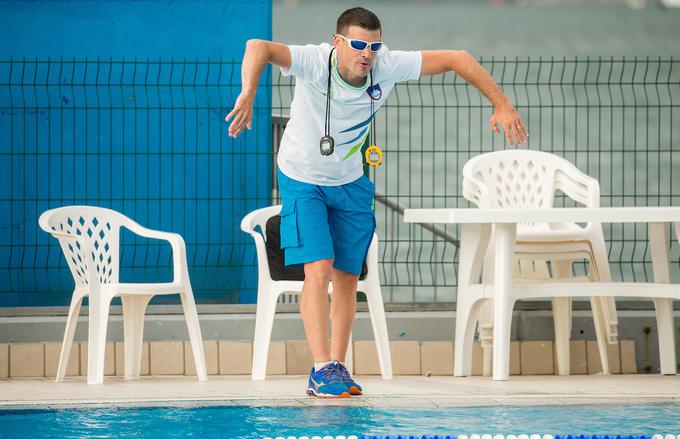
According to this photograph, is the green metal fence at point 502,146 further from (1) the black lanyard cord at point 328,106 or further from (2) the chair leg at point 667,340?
(1) the black lanyard cord at point 328,106

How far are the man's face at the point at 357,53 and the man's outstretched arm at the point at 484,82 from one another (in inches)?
Result: 12.7

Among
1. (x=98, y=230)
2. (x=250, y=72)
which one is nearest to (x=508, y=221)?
(x=250, y=72)

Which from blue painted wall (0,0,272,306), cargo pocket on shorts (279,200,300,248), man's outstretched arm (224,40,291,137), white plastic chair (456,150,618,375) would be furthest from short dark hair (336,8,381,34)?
blue painted wall (0,0,272,306)

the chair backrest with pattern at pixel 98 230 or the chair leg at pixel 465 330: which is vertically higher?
the chair backrest with pattern at pixel 98 230

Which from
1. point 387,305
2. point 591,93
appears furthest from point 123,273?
point 591,93

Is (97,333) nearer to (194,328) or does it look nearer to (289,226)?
(194,328)

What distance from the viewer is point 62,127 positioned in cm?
816

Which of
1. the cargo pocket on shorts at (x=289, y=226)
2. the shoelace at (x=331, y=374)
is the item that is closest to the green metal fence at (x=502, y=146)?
the cargo pocket on shorts at (x=289, y=226)

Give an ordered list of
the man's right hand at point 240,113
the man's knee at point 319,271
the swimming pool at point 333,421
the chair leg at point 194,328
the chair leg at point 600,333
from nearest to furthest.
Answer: the swimming pool at point 333,421, the man's right hand at point 240,113, the man's knee at point 319,271, the chair leg at point 194,328, the chair leg at point 600,333

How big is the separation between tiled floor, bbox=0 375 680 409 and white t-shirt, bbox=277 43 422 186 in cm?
104

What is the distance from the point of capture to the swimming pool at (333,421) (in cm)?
393

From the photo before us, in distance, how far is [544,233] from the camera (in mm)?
6715

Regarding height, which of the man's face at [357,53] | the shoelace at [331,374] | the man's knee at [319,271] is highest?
the man's face at [357,53]

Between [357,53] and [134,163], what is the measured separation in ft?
10.2
